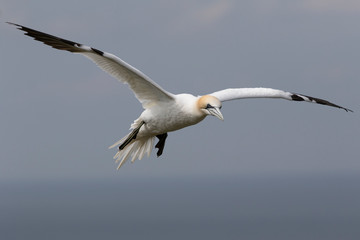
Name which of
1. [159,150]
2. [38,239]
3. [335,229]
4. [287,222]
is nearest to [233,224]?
[287,222]

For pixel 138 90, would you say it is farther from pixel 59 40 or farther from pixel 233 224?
pixel 233 224

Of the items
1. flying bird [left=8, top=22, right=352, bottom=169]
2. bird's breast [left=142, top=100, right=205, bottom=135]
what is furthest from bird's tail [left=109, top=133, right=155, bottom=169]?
bird's breast [left=142, top=100, right=205, bottom=135]

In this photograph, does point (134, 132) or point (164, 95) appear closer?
point (164, 95)

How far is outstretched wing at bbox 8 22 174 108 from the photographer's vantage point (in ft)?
35.4

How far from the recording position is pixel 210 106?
1116 cm

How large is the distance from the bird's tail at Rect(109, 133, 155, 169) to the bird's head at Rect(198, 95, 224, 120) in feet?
8.67

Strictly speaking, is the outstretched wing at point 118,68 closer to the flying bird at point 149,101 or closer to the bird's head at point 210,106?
the flying bird at point 149,101

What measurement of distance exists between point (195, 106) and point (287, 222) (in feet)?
525

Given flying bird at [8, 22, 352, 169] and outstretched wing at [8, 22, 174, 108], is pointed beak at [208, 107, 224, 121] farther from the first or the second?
outstretched wing at [8, 22, 174, 108]

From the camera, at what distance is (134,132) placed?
42.2 ft

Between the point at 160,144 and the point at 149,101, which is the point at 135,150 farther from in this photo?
the point at 149,101

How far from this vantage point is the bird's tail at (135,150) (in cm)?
1366

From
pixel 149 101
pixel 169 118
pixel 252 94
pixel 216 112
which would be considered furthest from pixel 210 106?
pixel 252 94

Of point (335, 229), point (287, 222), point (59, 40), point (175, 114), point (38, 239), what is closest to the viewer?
point (59, 40)
